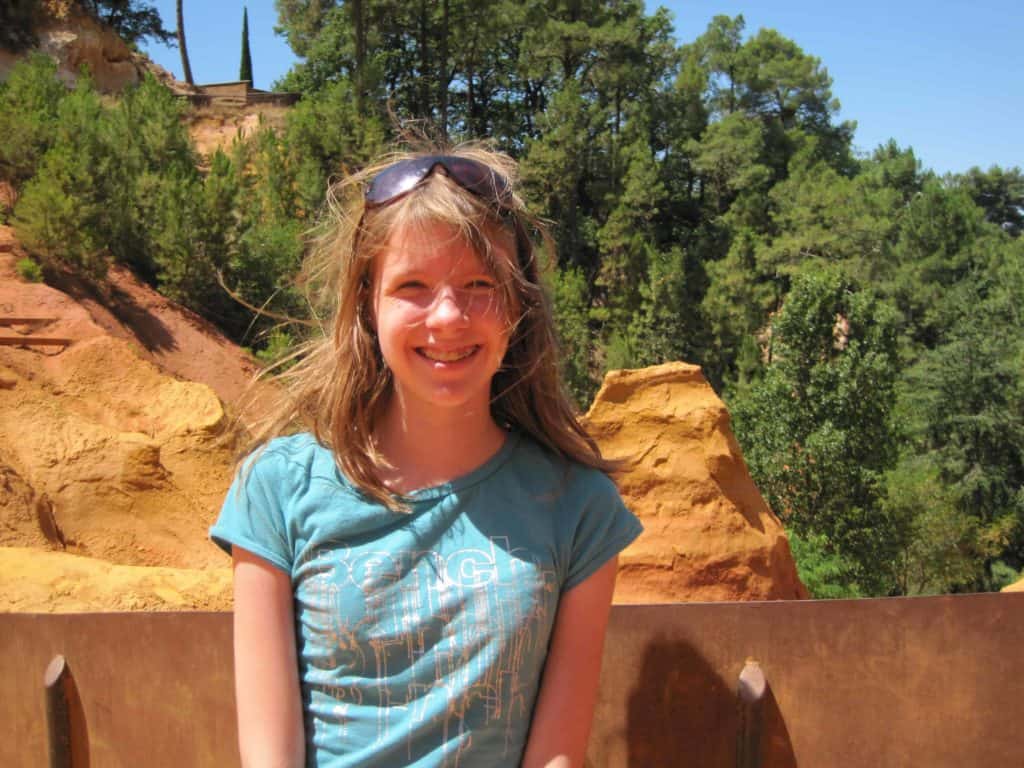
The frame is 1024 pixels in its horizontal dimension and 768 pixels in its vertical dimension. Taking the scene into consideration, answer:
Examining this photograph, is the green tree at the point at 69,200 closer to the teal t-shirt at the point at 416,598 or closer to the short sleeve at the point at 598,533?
the teal t-shirt at the point at 416,598

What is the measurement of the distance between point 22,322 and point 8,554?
907 centimetres

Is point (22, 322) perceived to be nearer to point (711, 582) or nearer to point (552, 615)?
point (711, 582)

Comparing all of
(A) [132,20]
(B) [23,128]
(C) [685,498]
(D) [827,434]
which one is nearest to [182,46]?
(A) [132,20]

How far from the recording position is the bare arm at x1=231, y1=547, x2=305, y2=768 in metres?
1.35

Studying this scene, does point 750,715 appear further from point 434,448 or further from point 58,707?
point 58,707

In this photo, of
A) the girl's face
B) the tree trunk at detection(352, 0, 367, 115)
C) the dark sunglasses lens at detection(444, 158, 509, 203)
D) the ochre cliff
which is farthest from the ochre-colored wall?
the tree trunk at detection(352, 0, 367, 115)

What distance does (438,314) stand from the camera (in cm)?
142

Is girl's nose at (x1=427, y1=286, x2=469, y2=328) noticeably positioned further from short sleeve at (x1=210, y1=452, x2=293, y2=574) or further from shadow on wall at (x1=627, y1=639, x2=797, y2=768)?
shadow on wall at (x1=627, y1=639, x2=797, y2=768)

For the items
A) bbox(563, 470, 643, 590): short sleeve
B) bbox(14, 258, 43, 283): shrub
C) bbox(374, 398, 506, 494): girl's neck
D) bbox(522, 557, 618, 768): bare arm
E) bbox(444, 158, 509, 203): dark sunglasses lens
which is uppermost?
bbox(444, 158, 509, 203): dark sunglasses lens

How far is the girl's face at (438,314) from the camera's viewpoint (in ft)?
4.70

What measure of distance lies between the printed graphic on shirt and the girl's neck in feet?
0.44

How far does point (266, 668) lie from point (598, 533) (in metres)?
0.51

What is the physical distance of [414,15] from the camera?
105 ft

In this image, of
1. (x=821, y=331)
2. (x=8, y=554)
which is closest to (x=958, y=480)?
(x=821, y=331)
